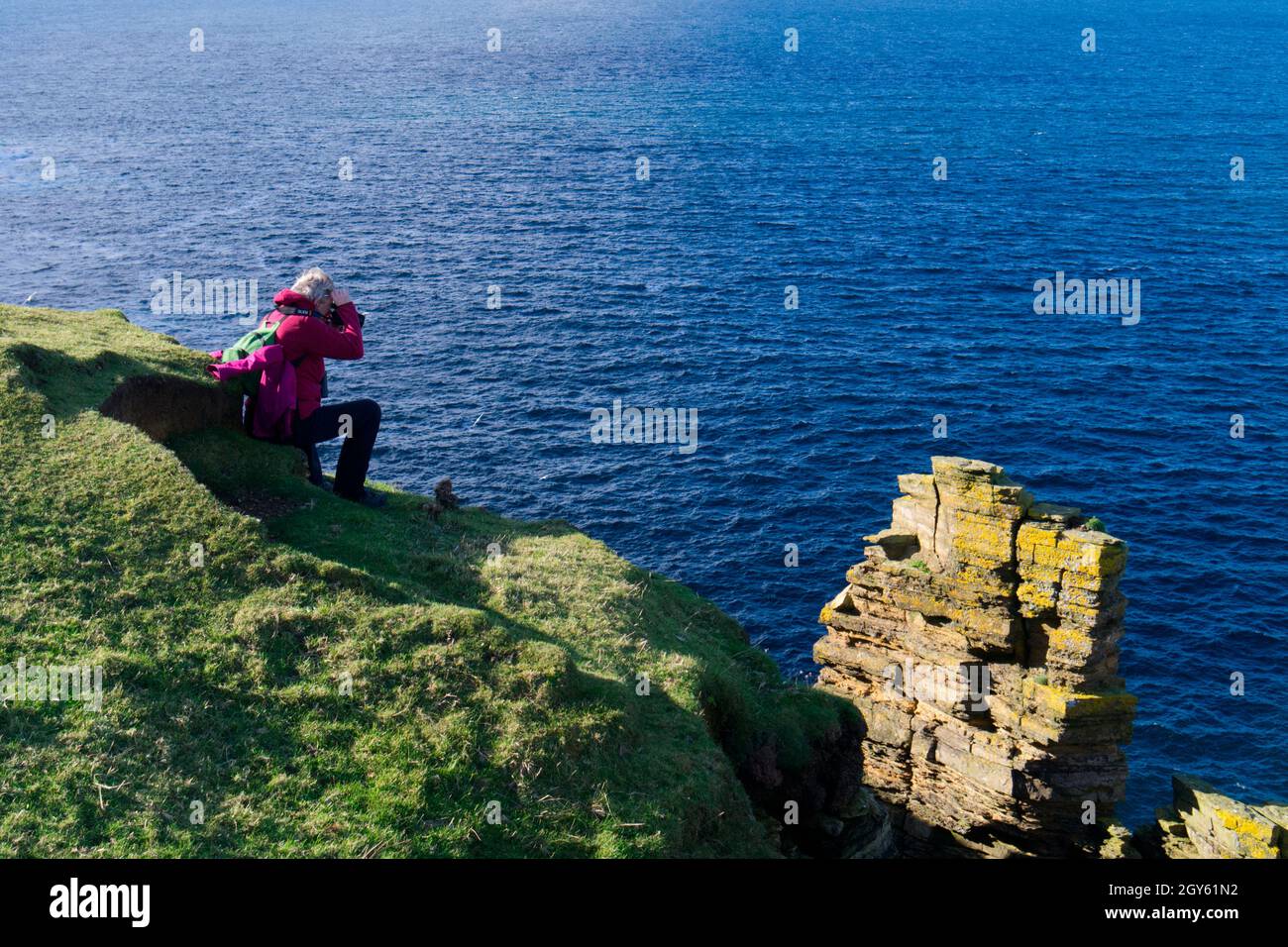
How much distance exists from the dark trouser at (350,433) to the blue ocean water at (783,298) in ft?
94.1

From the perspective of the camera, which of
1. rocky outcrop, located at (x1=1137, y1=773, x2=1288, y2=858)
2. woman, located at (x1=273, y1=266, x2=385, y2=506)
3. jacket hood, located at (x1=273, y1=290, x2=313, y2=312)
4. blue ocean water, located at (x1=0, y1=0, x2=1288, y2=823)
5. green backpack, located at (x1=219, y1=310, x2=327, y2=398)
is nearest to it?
jacket hood, located at (x1=273, y1=290, x2=313, y2=312)

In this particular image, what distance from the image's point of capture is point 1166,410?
248 ft

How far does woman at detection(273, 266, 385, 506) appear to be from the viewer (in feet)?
87.9

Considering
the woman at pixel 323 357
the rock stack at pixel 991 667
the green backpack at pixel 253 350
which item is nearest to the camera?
the woman at pixel 323 357

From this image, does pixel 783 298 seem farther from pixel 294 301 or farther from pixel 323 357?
pixel 294 301

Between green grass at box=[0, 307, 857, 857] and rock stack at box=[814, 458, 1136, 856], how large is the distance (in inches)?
406

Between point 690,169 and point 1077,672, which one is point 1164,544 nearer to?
point 1077,672

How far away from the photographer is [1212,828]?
34688mm

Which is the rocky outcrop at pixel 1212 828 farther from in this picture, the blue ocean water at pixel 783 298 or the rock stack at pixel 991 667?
the blue ocean water at pixel 783 298

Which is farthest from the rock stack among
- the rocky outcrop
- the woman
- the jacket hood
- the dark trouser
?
the jacket hood

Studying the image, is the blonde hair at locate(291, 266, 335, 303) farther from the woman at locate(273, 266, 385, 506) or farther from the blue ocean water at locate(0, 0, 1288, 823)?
the blue ocean water at locate(0, 0, 1288, 823)

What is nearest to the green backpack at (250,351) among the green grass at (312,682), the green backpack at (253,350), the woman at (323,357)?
the green backpack at (253,350)

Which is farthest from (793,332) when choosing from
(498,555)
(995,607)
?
(498,555)

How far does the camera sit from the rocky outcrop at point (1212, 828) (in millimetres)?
33469
